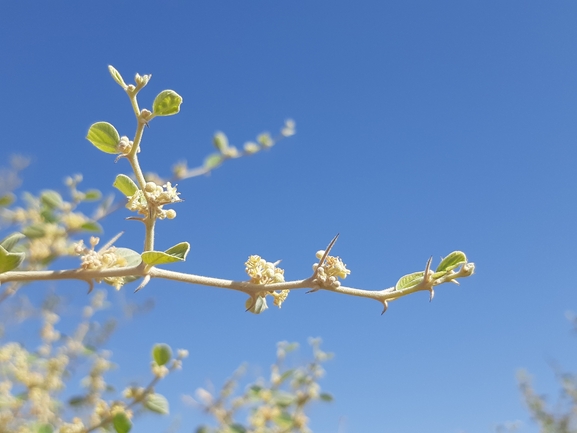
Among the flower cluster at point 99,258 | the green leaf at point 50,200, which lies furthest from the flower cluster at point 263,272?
the green leaf at point 50,200

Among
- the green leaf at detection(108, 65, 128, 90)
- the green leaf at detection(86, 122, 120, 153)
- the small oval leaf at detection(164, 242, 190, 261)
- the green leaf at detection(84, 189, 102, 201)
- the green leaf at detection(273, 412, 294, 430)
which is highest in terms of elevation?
the green leaf at detection(84, 189, 102, 201)

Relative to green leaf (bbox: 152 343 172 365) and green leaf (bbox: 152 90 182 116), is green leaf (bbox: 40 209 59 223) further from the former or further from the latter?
green leaf (bbox: 152 90 182 116)

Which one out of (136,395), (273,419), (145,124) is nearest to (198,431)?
(273,419)

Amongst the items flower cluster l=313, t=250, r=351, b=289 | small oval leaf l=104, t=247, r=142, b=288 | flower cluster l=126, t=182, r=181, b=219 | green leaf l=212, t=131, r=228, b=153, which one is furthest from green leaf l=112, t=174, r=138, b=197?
green leaf l=212, t=131, r=228, b=153

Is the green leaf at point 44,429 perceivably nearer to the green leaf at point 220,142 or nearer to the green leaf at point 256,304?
the green leaf at point 256,304

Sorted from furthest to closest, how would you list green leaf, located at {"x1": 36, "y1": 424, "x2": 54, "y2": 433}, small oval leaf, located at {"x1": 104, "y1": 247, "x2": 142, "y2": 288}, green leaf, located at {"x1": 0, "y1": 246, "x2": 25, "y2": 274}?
green leaf, located at {"x1": 36, "y1": 424, "x2": 54, "y2": 433} < small oval leaf, located at {"x1": 104, "y1": 247, "x2": 142, "y2": 288} < green leaf, located at {"x1": 0, "y1": 246, "x2": 25, "y2": 274}

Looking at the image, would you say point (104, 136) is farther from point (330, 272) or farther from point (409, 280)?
point (409, 280)
